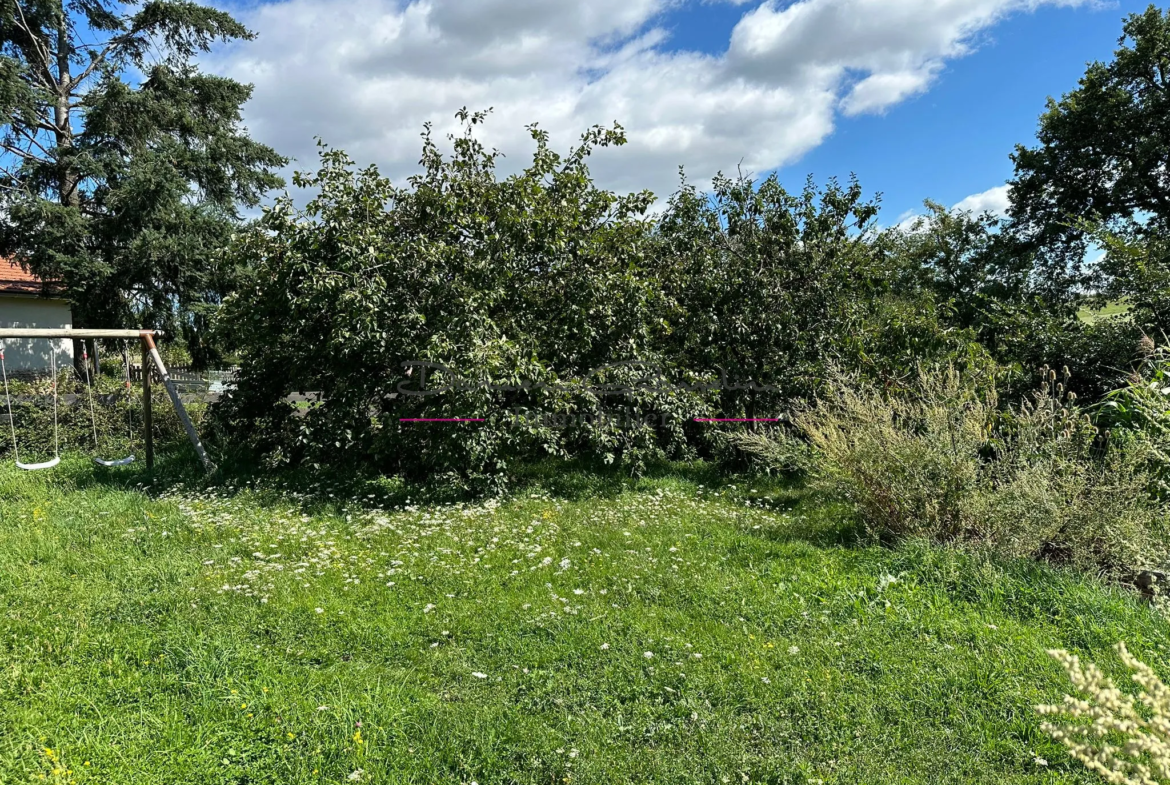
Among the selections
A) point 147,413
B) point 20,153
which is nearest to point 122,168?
point 20,153

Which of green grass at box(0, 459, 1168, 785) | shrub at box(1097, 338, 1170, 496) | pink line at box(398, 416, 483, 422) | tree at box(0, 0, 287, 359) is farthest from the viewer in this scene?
tree at box(0, 0, 287, 359)

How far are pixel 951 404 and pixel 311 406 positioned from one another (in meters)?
6.26

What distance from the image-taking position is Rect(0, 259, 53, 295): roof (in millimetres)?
17203

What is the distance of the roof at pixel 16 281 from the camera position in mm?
17203

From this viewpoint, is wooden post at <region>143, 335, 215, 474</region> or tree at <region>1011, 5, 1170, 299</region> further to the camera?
tree at <region>1011, 5, 1170, 299</region>

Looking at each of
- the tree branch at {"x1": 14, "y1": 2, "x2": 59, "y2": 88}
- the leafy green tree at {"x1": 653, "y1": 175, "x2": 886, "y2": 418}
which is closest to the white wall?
the tree branch at {"x1": 14, "y1": 2, "x2": 59, "y2": 88}

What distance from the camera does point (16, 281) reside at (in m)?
18.0

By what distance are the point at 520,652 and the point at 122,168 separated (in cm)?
1802

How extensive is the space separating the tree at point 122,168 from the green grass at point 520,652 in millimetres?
11981

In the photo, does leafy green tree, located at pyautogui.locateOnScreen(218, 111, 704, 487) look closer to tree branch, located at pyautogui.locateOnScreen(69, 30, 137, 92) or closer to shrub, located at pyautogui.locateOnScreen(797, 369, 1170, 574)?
shrub, located at pyautogui.locateOnScreen(797, 369, 1170, 574)

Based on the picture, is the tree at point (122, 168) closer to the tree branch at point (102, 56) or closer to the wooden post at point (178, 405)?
the tree branch at point (102, 56)

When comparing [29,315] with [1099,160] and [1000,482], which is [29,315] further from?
[1099,160]

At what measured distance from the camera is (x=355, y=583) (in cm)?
409

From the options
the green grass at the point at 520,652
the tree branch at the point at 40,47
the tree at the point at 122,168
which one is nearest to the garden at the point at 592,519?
the green grass at the point at 520,652
